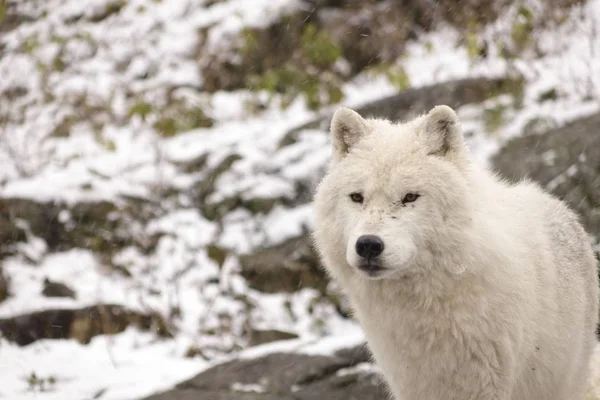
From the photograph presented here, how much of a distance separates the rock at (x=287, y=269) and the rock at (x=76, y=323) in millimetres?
1085

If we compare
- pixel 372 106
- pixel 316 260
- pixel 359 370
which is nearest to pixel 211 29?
pixel 372 106

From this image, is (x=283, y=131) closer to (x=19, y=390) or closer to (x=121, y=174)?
(x=121, y=174)

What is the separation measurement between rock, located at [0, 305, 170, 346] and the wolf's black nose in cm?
434

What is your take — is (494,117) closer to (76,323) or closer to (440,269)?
(440,269)

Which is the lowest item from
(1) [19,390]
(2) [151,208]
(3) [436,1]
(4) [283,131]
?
(1) [19,390]

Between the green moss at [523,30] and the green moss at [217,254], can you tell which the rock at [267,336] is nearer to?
the green moss at [217,254]

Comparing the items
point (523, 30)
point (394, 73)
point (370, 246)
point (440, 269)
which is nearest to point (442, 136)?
point (440, 269)

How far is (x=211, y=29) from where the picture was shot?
495 inches

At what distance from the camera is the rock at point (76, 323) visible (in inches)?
265

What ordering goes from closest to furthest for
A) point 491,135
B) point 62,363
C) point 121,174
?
point 62,363 → point 491,135 → point 121,174

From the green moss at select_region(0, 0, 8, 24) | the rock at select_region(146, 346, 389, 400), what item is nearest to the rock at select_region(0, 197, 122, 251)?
the rock at select_region(146, 346, 389, 400)

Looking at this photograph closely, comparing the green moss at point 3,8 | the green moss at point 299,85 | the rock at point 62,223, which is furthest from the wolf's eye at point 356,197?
the green moss at point 3,8

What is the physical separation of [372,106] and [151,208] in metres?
3.09

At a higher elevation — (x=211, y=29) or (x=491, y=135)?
(x=211, y=29)
